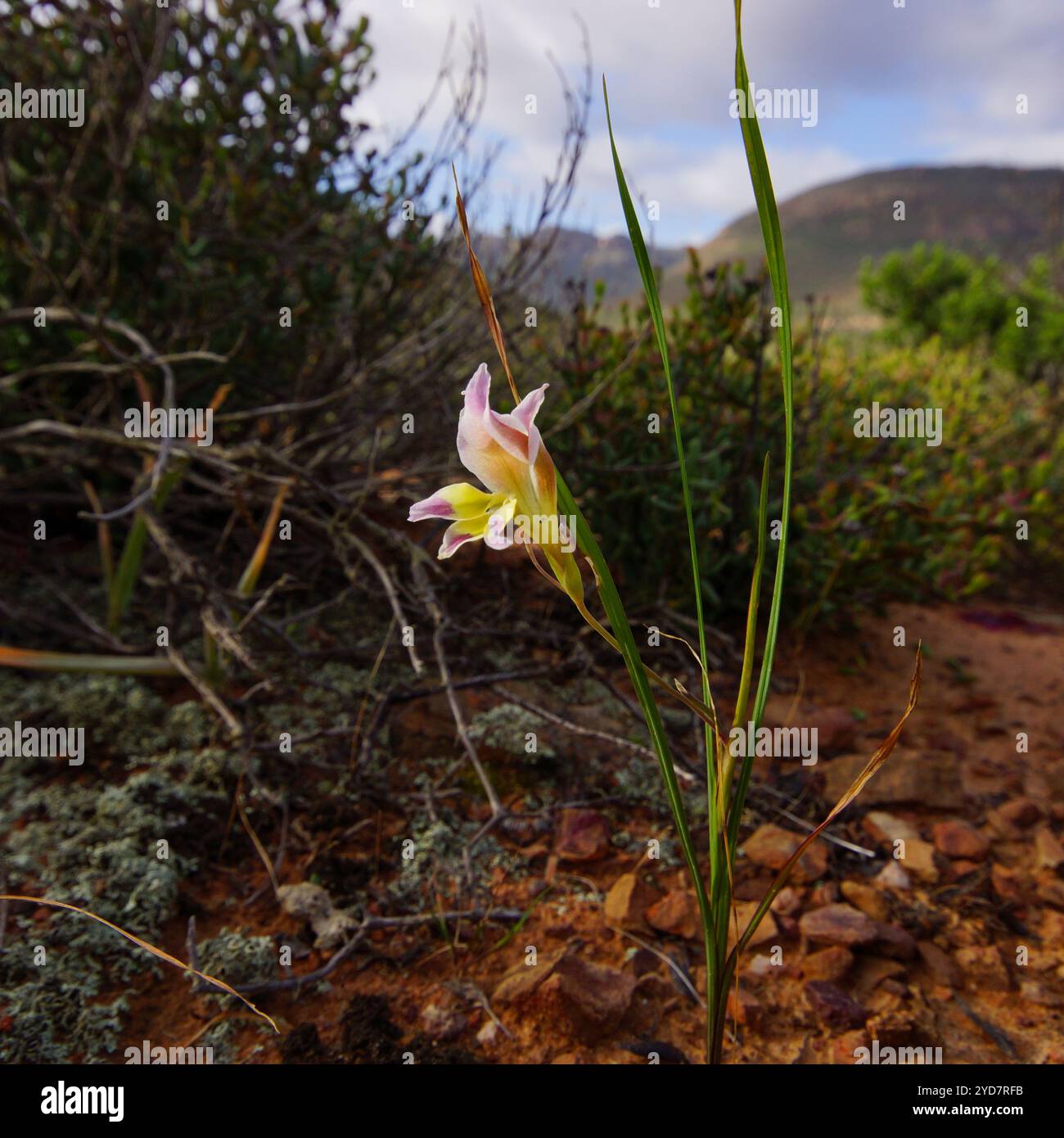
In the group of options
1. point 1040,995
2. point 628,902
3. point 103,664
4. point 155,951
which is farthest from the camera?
point 103,664

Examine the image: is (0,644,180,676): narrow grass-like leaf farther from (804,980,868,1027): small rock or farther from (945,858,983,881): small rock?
(945,858,983,881): small rock

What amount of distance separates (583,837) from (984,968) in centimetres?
84

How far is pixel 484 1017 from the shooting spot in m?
1.53

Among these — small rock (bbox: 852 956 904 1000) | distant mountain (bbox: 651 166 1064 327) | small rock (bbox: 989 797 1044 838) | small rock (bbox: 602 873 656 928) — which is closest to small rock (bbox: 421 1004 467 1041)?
small rock (bbox: 602 873 656 928)

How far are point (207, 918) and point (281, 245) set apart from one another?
6.69ft

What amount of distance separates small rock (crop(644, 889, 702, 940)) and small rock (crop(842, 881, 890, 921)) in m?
0.36

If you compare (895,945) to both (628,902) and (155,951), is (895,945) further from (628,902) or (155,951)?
(155,951)

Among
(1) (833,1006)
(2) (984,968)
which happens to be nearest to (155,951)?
(1) (833,1006)

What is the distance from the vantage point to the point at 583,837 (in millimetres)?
1991

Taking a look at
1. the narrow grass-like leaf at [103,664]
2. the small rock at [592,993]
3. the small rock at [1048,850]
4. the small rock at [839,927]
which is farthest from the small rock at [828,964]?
the narrow grass-like leaf at [103,664]

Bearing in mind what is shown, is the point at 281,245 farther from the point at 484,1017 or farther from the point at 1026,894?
the point at 1026,894

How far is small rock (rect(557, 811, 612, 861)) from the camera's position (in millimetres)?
1965

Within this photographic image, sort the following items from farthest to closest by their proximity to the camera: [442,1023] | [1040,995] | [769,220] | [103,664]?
[103,664] < [1040,995] < [442,1023] < [769,220]
